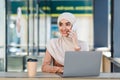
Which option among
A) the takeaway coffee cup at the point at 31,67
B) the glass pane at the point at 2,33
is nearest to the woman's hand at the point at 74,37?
the takeaway coffee cup at the point at 31,67

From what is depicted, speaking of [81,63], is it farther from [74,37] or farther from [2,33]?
[2,33]

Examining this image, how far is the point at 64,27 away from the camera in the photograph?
320 centimetres

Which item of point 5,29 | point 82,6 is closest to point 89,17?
point 82,6

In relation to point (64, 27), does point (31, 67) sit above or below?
below

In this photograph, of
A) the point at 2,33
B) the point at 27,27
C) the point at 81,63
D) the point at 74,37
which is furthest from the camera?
the point at 27,27

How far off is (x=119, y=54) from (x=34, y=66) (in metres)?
3.32

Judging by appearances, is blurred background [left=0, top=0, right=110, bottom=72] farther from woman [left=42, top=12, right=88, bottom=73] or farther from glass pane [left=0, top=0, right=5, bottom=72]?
woman [left=42, top=12, right=88, bottom=73]

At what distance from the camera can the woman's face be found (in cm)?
320

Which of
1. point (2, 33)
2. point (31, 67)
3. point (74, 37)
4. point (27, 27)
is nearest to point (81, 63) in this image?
point (31, 67)

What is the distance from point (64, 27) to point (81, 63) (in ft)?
2.30

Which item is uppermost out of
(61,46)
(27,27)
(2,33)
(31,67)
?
(27,27)

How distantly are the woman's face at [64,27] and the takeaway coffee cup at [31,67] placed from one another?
2.20ft

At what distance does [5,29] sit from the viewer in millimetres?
4965

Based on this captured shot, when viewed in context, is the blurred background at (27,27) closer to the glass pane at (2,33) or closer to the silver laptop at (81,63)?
the glass pane at (2,33)
